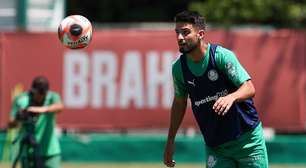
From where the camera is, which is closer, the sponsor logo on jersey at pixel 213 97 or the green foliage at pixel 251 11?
the sponsor logo on jersey at pixel 213 97

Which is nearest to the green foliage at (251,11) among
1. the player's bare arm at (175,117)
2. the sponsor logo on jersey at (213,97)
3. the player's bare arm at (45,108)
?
the player's bare arm at (45,108)

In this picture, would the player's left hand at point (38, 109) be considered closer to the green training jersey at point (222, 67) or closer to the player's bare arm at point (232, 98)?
the green training jersey at point (222, 67)

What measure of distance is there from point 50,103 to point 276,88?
22.6 ft

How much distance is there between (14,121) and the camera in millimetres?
11875

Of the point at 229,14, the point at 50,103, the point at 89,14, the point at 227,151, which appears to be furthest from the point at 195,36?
the point at 89,14

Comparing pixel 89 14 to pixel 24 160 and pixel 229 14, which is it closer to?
pixel 229 14

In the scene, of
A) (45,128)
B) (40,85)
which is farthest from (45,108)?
(45,128)

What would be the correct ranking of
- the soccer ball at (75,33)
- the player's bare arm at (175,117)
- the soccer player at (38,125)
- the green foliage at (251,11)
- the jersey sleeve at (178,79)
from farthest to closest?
the green foliage at (251,11), the soccer player at (38,125), the soccer ball at (75,33), the player's bare arm at (175,117), the jersey sleeve at (178,79)

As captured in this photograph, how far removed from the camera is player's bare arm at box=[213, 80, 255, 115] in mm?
7227

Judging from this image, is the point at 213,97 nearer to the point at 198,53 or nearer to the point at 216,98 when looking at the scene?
the point at 216,98

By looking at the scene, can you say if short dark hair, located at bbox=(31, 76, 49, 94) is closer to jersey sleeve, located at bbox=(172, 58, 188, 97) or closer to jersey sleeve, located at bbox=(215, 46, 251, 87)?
jersey sleeve, located at bbox=(172, 58, 188, 97)

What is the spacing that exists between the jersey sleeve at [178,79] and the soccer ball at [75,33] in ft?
5.15

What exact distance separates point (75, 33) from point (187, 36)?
1963 millimetres

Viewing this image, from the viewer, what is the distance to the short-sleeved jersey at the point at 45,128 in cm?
1157
